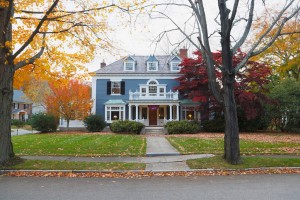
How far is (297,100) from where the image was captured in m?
25.8

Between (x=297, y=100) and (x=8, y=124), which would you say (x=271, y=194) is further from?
(x=297, y=100)

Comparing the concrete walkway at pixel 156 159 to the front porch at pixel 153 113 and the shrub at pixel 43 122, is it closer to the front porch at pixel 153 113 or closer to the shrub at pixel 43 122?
the shrub at pixel 43 122

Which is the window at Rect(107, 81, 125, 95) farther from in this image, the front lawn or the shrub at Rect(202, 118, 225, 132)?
the front lawn

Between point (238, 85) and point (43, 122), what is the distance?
61.8 feet

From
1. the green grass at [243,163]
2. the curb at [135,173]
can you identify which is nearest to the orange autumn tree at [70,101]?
the curb at [135,173]

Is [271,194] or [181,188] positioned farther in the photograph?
[181,188]

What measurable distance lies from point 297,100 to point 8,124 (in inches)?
959

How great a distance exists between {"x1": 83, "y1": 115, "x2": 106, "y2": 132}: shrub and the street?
2033 cm

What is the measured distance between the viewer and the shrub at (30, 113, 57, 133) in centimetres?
2753

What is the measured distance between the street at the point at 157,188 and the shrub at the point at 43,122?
20.2m

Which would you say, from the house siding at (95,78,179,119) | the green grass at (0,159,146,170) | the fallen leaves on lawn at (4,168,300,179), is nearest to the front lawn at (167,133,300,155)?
the fallen leaves on lawn at (4,168,300,179)

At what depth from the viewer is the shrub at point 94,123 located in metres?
28.6

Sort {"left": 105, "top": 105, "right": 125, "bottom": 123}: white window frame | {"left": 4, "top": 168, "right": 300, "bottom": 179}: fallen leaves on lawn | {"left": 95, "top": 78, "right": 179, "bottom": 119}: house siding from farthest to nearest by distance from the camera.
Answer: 1. {"left": 95, "top": 78, "right": 179, "bottom": 119}: house siding
2. {"left": 105, "top": 105, "right": 125, "bottom": 123}: white window frame
3. {"left": 4, "top": 168, "right": 300, "bottom": 179}: fallen leaves on lawn

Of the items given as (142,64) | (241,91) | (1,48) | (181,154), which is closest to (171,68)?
(142,64)
